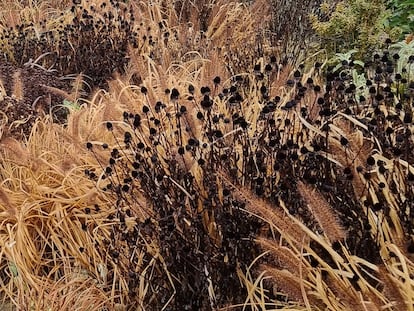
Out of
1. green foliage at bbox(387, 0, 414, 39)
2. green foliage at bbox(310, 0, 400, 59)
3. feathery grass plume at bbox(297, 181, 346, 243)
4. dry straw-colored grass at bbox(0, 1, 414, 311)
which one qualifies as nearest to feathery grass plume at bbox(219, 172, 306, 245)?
dry straw-colored grass at bbox(0, 1, 414, 311)

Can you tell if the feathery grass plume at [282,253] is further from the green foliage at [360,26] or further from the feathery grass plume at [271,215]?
the green foliage at [360,26]

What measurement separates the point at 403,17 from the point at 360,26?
0.68m

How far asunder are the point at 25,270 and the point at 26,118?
149cm

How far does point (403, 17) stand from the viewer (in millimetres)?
5441

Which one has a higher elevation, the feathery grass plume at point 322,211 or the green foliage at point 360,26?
the feathery grass plume at point 322,211

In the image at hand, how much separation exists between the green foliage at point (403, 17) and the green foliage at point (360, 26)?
203 mm

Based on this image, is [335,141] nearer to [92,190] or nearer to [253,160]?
[253,160]

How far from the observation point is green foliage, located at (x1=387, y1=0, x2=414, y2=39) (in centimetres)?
521

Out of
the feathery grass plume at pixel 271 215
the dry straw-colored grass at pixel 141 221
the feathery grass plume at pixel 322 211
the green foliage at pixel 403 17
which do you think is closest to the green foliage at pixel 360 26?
the green foliage at pixel 403 17

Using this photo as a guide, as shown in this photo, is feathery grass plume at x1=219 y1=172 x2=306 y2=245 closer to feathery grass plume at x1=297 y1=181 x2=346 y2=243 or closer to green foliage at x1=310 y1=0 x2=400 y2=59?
feathery grass plume at x1=297 y1=181 x2=346 y2=243

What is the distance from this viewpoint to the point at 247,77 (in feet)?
15.7

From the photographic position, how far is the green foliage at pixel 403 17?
521cm

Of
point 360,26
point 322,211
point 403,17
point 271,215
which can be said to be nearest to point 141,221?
point 271,215

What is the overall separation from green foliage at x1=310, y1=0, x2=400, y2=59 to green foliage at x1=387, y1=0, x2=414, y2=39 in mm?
203
